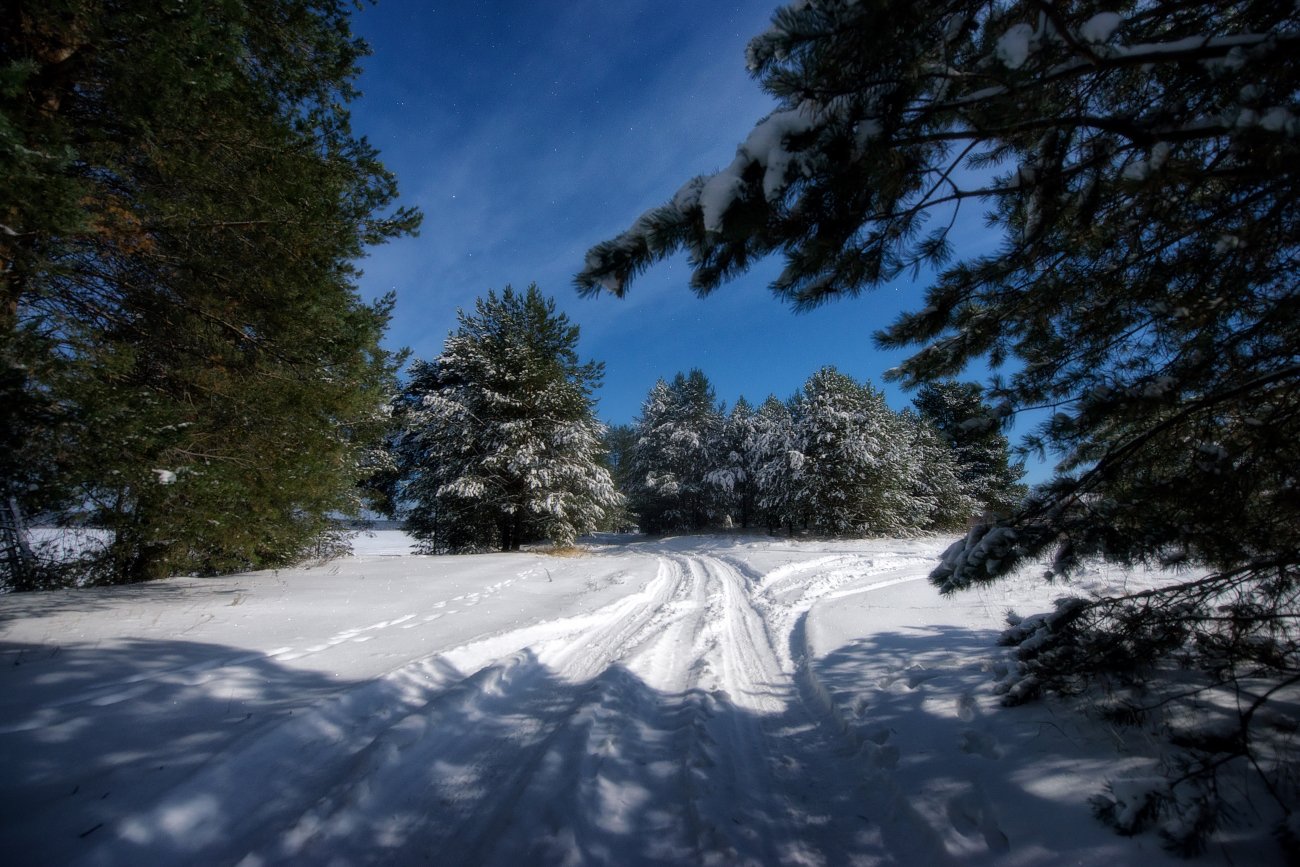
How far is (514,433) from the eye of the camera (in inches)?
595

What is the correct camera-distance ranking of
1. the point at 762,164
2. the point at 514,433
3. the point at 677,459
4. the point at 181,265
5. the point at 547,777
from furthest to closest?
the point at 677,459 < the point at 514,433 < the point at 181,265 < the point at 547,777 < the point at 762,164

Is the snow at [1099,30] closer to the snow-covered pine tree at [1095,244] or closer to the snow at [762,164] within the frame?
the snow-covered pine tree at [1095,244]

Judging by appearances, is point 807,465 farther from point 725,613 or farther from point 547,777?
point 547,777

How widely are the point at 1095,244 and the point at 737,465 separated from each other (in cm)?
2276

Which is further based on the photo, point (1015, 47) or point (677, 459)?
point (677, 459)

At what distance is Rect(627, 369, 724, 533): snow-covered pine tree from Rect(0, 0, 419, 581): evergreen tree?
20.6 m

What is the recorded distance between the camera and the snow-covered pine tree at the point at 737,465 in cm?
2428

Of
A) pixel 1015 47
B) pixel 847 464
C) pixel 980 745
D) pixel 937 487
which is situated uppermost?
pixel 847 464

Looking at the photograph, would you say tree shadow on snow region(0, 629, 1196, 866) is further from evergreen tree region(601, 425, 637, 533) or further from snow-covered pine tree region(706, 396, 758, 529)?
snow-covered pine tree region(706, 396, 758, 529)

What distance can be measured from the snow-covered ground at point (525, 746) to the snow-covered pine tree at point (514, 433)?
984cm

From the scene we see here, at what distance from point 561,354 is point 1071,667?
52.9 feet

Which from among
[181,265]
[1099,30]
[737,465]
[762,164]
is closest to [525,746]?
[762,164]

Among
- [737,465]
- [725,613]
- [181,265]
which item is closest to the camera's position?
[181,265]

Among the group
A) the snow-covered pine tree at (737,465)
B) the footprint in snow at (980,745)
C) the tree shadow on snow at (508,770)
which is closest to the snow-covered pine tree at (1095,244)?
the footprint in snow at (980,745)
